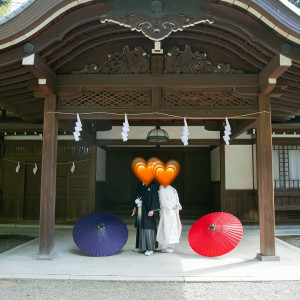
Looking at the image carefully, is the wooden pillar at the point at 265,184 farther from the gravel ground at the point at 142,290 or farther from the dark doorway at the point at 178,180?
the dark doorway at the point at 178,180

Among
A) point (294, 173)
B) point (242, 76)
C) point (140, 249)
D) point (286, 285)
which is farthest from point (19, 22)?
point (294, 173)

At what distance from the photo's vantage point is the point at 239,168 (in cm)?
1037

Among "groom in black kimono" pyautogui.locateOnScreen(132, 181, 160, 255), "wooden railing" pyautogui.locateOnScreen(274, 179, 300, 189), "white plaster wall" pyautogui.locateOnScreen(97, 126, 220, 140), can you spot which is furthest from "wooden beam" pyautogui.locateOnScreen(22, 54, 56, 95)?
"wooden railing" pyautogui.locateOnScreen(274, 179, 300, 189)

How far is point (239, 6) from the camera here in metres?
5.08

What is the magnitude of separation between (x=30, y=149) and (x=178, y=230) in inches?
249

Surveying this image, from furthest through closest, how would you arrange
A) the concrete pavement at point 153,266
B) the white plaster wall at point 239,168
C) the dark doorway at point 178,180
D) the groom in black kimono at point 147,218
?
the dark doorway at point 178,180 → the white plaster wall at point 239,168 → the groom in black kimono at point 147,218 → the concrete pavement at point 153,266

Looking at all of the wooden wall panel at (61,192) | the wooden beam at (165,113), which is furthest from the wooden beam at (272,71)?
the wooden wall panel at (61,192)

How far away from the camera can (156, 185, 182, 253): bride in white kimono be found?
6696 mm

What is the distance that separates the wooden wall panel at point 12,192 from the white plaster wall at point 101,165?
253 centimetres

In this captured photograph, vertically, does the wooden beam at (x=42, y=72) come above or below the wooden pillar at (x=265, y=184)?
above

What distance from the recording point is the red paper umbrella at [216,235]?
602 cm

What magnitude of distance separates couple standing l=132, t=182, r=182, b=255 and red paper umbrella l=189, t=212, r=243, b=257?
1.75ft

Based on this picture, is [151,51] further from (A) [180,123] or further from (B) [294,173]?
(B) [294,173]

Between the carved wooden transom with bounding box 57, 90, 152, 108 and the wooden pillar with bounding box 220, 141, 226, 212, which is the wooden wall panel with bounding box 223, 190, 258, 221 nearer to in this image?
the wooden pillar with bounding box 220, 141, 226, 212
